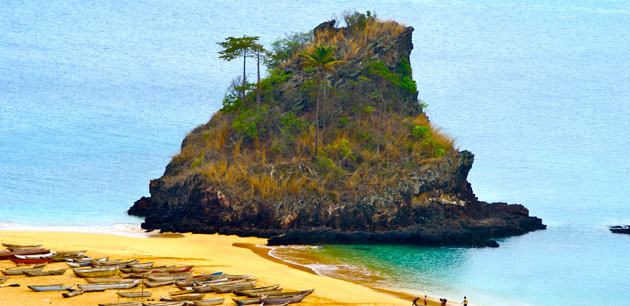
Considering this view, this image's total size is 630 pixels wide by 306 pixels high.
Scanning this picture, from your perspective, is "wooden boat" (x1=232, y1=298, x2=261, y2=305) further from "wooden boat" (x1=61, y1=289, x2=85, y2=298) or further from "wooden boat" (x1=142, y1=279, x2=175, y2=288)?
"wooden boat" (x1=61, y1=289, x2=85, y2=298)

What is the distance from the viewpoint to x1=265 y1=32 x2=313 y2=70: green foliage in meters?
89.0

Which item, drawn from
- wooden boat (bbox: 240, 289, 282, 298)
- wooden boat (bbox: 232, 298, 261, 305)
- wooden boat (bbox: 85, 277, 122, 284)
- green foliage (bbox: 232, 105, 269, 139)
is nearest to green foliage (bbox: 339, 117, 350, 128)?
green foliage (bbox: 232, 105, 269, 139)

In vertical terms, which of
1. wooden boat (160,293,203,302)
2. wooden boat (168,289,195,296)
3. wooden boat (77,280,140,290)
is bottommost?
wooden boat (160,293,203,302)

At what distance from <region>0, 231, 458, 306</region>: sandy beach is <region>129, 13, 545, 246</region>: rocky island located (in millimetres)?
4540

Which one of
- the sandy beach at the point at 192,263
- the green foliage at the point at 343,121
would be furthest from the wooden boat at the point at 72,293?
the green foliage at the point at 343,121

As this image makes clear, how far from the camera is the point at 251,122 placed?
262 feet

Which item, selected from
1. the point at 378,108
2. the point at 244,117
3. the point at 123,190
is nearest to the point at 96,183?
the point at 123,190

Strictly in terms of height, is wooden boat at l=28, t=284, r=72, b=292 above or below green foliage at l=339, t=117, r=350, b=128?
below

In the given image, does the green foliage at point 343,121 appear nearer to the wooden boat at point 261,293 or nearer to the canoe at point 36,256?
the canoe at point 36,256

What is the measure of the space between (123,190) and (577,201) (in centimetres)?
5564

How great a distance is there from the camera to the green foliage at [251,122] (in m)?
79.2

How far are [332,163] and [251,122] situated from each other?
9.12 m

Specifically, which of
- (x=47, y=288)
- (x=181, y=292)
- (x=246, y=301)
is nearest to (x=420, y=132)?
(x=246, y=301)

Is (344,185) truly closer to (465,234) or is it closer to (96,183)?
(465,234)
